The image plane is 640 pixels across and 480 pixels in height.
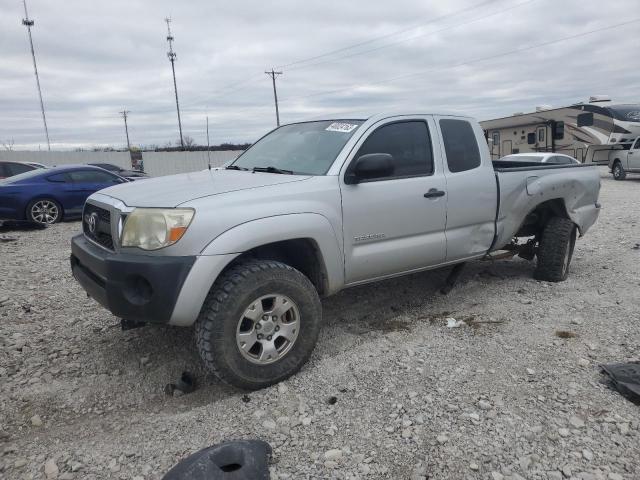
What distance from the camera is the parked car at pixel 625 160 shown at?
1795cm

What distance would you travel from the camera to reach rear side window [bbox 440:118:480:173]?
169 inches

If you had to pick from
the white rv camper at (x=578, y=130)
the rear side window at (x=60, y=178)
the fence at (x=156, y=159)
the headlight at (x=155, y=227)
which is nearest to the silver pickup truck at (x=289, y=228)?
the headlight at (x=155, y=227)

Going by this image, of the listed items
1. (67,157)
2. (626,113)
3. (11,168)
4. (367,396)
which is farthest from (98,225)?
(67,157)

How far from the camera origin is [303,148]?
399 cm

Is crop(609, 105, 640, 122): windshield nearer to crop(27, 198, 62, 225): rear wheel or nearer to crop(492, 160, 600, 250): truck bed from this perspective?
crop(492, 160, 600, 250): truck bed

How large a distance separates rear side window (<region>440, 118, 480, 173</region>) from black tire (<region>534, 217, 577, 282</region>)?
1.44 metres

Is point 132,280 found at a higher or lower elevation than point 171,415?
higher

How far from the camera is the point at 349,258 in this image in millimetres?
3574

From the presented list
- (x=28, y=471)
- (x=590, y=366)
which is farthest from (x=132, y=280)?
(x=590, y=366)

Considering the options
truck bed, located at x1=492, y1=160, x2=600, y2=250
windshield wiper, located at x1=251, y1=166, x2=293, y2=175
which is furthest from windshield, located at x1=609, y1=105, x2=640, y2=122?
windshield wiper, located at x1=251, y1=166, x2=293, y2=175

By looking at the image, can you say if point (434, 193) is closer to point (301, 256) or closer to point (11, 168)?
point (301, 256)

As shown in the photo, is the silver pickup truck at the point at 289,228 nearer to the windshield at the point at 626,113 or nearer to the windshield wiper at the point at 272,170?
the windshield wiper at the point at 272,170

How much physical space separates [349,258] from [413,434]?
1320 millimetres

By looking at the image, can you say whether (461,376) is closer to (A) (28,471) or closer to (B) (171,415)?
(B) (171,415)
